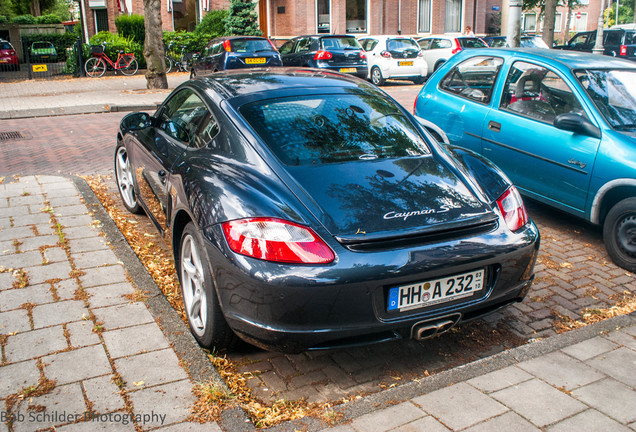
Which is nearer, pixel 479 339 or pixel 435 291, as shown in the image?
pixel 435 291

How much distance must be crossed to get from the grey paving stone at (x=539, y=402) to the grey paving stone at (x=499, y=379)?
37mm

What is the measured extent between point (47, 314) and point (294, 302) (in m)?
1.76

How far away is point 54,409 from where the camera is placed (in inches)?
109

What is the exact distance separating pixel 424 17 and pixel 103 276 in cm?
3369

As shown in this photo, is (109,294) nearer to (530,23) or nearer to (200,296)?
(200,296)

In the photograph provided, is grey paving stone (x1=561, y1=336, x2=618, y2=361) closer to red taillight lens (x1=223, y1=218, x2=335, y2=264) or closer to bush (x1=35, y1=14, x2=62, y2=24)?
red taillight lens (x1=223, y1=218, x2=335, y2=264)

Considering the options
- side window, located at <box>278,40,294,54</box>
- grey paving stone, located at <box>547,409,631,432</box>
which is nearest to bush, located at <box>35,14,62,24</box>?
side window, located at <box>278,40,294,54</box>

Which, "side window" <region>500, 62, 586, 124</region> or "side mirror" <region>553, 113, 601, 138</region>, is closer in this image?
"side mirror" <region>553, 113, 601, 138</region>

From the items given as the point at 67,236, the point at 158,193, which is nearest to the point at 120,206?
the point at 67,236

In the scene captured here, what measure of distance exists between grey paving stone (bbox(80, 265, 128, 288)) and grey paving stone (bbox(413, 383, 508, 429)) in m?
2.31

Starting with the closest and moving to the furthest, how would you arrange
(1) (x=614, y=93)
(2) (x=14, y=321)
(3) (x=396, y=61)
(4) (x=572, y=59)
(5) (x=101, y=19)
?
(2) (x=14, y=321) < (1) (x=614, y=93) < (4) (x=572, y=59) < (3) (x=396, y=61) < (5) (x=101, y=19)

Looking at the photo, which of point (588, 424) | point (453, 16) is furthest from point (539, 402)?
point (453, 16)

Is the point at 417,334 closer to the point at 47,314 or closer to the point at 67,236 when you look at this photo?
the point at 47,314

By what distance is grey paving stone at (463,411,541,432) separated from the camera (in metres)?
2.68
